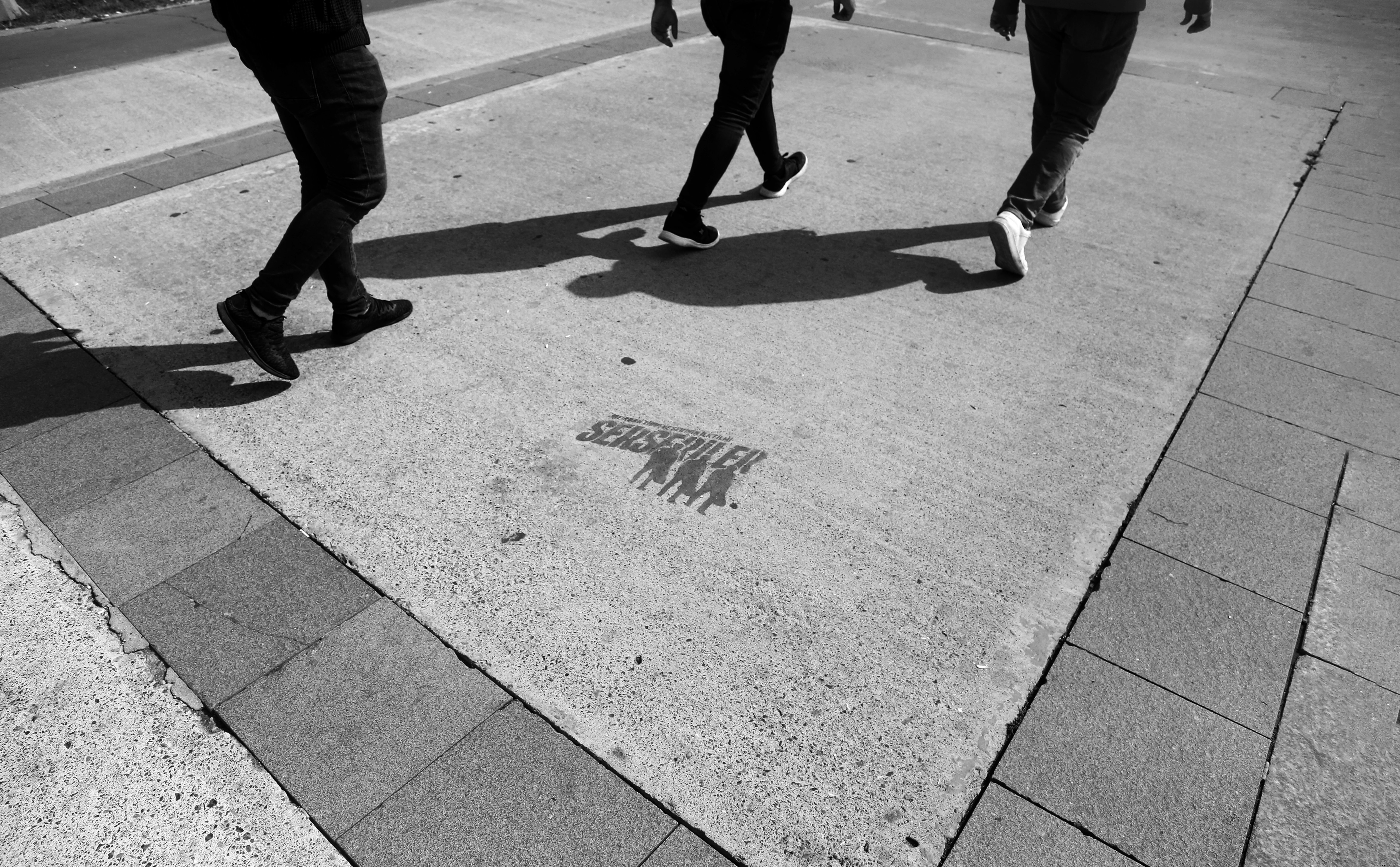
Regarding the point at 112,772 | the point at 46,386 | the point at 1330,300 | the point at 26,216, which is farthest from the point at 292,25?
the point at 1330,300

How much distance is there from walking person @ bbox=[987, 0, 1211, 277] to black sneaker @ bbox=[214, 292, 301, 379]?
2.84 m

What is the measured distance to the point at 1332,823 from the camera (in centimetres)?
206

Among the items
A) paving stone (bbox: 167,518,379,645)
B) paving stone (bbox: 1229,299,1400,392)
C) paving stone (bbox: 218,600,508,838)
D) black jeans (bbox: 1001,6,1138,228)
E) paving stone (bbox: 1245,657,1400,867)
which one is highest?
black jeans (bbox: 1001,6,1138,228)

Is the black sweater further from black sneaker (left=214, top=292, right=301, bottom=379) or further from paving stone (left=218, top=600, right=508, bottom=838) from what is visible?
paving stone (left=218, top=600, right=508, bottom=838)

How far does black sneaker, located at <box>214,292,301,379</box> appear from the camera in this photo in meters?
3.26

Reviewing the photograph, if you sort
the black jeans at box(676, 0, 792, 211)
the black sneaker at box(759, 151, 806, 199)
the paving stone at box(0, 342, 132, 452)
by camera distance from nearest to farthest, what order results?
1. the paving stone at box(0, 342, 132, 452)
2. the black jeans at box(676, 0, 792, 211)
3. the black sneaker at box(759, 151, 806, 199)

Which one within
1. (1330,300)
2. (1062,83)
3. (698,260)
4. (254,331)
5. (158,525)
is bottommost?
(1330,300)

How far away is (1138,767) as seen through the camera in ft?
7.11

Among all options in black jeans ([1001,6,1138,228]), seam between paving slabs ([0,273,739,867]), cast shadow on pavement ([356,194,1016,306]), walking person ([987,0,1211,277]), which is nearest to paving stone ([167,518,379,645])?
seam between paving slabs ([0,273,739,867])

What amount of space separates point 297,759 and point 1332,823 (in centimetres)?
220

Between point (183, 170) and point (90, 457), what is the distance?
2832mm

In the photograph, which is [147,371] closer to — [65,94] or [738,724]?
[738,724]

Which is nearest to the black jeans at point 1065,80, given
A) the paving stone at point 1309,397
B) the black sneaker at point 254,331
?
the paving stone at point 1309,397

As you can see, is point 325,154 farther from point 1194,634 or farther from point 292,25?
point 1194,634
